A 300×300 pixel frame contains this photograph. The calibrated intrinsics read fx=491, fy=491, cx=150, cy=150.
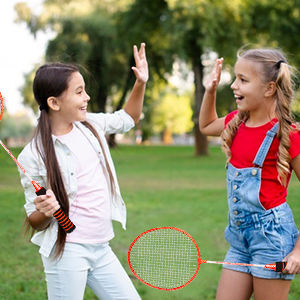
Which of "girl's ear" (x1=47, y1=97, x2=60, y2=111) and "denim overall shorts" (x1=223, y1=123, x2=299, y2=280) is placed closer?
"denim overall shorts" (x1=223, y1=123, x2=299, y2=280)

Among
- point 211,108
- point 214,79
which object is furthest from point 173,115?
point 214,79

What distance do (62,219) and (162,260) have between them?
2.57ft

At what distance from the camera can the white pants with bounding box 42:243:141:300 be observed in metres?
2.61

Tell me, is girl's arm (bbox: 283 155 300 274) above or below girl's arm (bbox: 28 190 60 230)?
below

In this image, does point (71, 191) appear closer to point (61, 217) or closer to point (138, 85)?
→ point (61, 217)

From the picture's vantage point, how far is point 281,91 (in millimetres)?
2578

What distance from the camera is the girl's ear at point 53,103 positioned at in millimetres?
2758

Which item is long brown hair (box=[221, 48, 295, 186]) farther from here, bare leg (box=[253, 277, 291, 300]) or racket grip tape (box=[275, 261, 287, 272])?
bare leg (box=[253, 277, 291, 300])

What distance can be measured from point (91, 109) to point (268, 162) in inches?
1153

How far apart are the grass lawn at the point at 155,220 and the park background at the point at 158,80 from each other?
0.05ft

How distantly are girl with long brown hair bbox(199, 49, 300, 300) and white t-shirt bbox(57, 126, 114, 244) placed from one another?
70cm

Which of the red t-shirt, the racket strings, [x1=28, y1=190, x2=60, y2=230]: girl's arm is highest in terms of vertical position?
the red t-shirt

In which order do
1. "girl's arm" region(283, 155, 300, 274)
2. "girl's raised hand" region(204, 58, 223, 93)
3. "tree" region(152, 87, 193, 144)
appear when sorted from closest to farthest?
"girl's arm" region(283, 155, 300, 274)
"girl's raised hand" region(204, 58, 223, 93)
"tree" region(152, 87, 193, 144)

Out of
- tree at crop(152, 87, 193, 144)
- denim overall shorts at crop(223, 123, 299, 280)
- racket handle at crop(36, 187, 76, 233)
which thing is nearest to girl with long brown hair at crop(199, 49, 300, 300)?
denim overall shorts at crop(223, 123, 299, 280)
